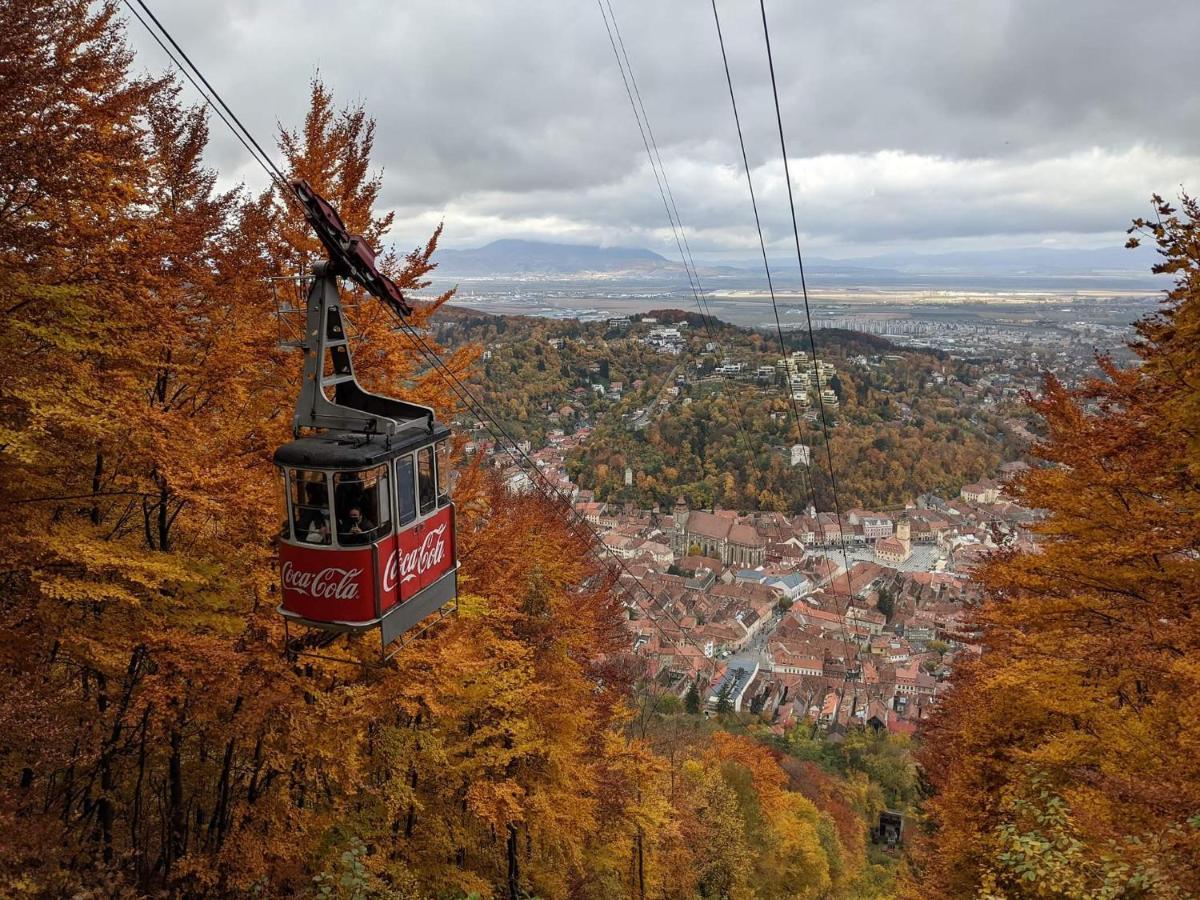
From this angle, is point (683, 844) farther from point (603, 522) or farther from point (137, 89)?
point (603, 522)

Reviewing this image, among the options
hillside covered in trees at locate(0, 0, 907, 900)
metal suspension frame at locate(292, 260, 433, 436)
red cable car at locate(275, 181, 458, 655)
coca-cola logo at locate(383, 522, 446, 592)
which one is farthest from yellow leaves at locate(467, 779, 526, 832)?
metal suspension frame at locate(292, 260, 433, 436)

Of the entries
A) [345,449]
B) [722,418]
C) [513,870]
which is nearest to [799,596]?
[722,418]

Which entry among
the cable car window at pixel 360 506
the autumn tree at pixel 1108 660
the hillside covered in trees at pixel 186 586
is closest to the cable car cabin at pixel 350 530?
the cable car window at pixel 360 506

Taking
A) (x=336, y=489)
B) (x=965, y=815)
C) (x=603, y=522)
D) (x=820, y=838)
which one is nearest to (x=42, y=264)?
(x=336, y=489)

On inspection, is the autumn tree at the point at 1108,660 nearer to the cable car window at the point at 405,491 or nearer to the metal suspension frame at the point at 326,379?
the cable car window at the point at 405,491

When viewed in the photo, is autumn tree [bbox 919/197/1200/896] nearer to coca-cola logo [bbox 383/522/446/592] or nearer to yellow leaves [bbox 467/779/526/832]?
coca-cola logo [bbox 383/522/446/592]

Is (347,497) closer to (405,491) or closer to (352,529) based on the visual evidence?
(352,529)
